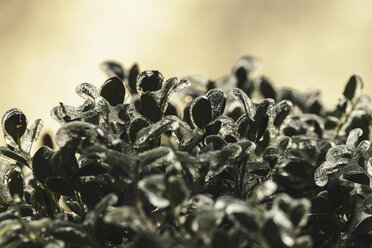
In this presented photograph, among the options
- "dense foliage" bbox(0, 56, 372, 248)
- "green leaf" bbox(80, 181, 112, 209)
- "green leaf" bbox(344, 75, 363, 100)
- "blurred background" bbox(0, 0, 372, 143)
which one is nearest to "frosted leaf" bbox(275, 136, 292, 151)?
"dense foliage" bbox(0, 56, 372, 248)

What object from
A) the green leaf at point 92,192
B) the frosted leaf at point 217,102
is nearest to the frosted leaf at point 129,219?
the green leaf at point 92,192

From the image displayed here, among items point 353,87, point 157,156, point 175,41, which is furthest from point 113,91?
point 175,41

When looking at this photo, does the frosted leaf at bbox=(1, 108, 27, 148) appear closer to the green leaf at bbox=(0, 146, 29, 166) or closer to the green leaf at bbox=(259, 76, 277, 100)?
the green leaf at bbox=(0, 146, 29, 166)

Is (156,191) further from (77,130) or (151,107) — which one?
(151,107)

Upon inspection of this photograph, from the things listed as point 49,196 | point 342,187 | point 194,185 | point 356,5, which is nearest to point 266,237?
point 194,185

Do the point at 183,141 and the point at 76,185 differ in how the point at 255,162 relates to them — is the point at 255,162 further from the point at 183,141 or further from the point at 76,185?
the point at 76,185
